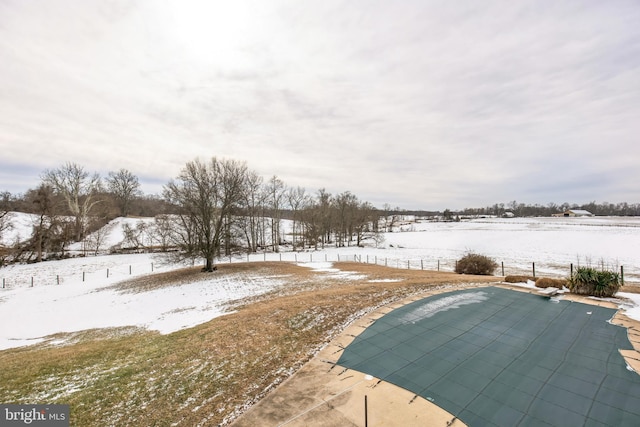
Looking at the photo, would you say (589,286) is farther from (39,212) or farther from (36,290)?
(39,212)

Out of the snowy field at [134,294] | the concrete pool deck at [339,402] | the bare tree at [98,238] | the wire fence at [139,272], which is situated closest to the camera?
the concrete pool deck at [339,402]

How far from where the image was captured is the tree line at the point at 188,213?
23391 mm

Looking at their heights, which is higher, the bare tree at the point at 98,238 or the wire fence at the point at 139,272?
the bare tree at the point at 98,238

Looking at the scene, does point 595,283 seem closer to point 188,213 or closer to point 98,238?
point 188,213

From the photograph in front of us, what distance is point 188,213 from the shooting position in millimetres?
23656

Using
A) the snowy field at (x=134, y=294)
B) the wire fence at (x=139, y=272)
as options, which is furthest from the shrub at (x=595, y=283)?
the wire fence at (x=139, y=272)

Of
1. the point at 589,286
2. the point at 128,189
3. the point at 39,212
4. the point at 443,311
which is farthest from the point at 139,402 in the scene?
the point at 128,189

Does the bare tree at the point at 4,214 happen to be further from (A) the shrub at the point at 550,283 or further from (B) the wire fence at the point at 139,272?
(A) the shrub at the point at 550,283

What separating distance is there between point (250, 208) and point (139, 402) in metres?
35.5

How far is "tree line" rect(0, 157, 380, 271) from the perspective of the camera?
23391 millimetres

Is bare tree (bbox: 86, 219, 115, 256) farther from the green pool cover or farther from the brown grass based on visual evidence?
the green pool cover

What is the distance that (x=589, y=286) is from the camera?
10.3 metres

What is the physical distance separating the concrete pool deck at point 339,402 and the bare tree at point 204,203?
62.9ft

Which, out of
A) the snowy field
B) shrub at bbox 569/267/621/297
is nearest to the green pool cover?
shrub at bbox 569/267/621/297
